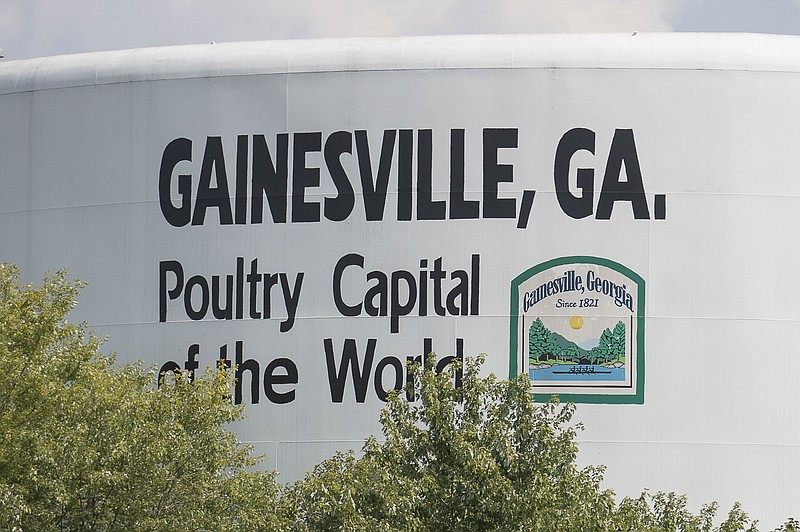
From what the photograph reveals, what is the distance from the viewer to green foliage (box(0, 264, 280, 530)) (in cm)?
2262

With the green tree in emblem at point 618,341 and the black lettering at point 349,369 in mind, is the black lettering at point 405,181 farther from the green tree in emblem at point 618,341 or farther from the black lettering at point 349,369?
the green tree in emblem at point 618,341

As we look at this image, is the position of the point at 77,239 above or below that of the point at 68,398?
above

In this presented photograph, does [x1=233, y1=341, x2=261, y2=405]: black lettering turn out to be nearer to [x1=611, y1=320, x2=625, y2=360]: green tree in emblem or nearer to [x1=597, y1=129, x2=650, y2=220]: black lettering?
→ [x1=611, y1=320, x2=625, y2=360]: green tree in emblem

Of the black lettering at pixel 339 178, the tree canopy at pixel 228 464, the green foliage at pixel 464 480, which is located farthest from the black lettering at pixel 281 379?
the green foliage at pixel 464 480

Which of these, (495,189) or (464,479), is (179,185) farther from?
(464,479)

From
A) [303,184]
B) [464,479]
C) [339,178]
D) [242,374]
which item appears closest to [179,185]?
[303,184]

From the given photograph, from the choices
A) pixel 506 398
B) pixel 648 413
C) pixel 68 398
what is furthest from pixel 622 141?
pixel 68 398

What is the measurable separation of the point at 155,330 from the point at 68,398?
9.78m

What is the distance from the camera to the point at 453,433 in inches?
858

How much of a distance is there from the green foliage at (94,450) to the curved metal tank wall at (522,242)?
7.32 meters

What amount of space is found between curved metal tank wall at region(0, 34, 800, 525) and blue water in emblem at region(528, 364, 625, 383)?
30 mm

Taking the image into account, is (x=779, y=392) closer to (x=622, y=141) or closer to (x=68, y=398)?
(x=622, y=141)

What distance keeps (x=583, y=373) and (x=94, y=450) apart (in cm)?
1245

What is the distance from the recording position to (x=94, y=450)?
22.8 metres
